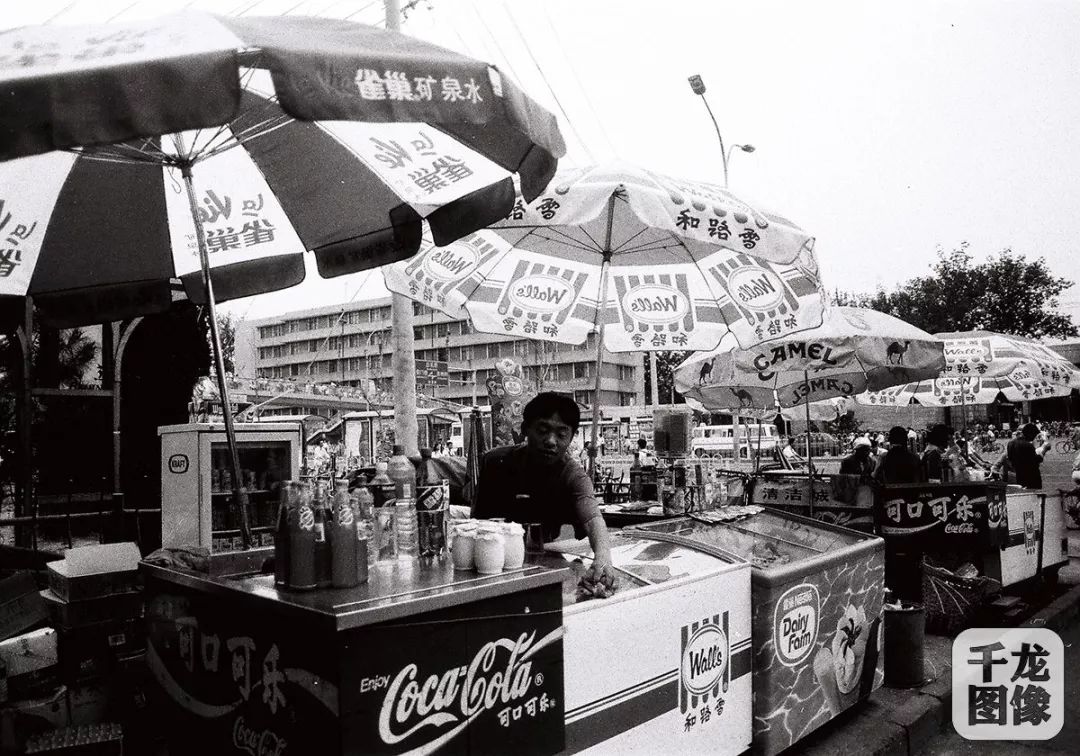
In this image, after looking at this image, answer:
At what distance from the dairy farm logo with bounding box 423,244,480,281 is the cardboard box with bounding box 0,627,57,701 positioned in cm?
340

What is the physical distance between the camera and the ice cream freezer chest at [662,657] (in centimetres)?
283

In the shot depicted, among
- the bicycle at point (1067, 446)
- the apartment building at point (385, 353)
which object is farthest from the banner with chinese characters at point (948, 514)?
the apartment building at point (385, 353)

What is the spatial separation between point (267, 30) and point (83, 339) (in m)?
4.80

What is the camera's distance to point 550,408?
373cm

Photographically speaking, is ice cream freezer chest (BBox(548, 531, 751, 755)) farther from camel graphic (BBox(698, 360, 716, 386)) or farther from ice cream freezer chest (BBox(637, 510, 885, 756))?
camel graphic (BBox(698, 360, 716, 386))

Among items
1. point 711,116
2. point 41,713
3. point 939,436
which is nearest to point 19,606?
point 41,713

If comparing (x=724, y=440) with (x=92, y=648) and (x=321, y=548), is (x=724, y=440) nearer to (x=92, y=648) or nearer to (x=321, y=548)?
(x=92, y=648)

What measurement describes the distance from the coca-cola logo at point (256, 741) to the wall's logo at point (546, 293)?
13.4 ft

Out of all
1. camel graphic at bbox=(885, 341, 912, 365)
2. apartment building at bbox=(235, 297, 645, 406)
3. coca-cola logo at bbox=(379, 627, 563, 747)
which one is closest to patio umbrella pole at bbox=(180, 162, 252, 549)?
coca-cola logo at bbox=(379, 627, 563, 747)

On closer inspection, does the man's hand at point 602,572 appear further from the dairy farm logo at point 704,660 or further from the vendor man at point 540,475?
the dairy farm logo at point 704,660

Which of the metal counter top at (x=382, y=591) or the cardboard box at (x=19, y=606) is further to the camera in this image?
the cardboard box at (x=19, y=606)

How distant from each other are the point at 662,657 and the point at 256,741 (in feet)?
5.39

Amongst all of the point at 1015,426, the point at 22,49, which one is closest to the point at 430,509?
the point at 22,49

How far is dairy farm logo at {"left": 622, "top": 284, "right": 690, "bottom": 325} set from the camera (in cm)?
620
